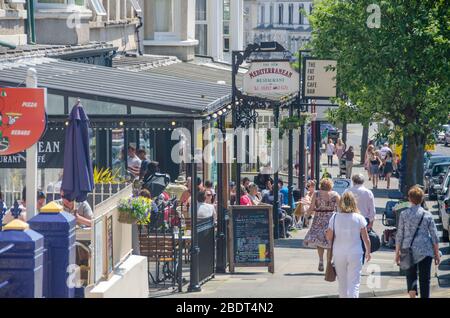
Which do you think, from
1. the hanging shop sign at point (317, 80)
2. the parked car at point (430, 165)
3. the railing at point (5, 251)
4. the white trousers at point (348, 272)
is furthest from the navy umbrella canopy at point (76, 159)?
the parked car at point (430, 165)

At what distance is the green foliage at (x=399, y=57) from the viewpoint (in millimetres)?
34031

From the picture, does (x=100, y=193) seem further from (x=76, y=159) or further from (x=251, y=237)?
(x=251, y=237)

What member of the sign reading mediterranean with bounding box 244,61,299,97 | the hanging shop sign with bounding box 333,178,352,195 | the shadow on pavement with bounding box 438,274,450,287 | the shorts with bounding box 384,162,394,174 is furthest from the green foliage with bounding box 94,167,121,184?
→ the shorts with bounding box 384,162,394,174

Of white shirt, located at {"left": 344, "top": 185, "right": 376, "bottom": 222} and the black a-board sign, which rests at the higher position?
white shirt, located at {"left": 344, "top": 185, "right": 376, "bottom": 222}

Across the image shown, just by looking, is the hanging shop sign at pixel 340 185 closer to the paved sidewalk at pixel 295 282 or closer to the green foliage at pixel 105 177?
the paved sidewalk at pixel 295 282

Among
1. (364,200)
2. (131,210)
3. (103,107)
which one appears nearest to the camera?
(131,210)

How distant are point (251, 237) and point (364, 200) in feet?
6.17

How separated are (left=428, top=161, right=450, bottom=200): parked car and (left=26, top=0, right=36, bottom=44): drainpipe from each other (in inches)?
570

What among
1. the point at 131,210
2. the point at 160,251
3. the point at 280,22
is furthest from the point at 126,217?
the point at 280,22

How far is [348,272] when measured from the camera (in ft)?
51.5

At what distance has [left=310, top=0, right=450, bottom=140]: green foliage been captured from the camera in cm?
3403

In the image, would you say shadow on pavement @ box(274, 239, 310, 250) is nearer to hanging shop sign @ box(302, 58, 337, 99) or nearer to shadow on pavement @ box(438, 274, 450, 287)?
hanging shop sign @ box(302, 58, 337, 99)

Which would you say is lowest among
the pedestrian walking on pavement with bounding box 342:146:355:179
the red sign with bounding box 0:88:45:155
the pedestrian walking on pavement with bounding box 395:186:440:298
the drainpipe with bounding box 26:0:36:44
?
the pedestrian walking on pavement with bounding box 342:146:355:179
